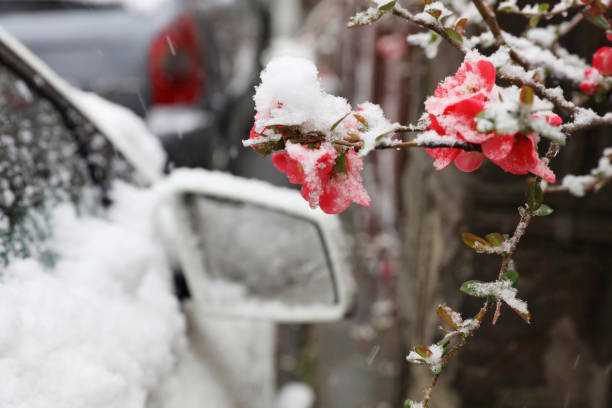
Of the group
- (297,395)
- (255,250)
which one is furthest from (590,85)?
(297,395)

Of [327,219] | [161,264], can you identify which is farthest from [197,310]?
[327,219]

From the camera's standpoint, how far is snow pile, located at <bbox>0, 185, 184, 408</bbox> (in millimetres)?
798

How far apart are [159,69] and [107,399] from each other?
2.88 meters

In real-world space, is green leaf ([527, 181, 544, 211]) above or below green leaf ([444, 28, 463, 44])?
below

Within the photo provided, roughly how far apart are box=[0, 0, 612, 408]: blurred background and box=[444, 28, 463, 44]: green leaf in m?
0.91

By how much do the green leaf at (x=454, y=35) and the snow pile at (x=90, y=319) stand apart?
0.81 meters

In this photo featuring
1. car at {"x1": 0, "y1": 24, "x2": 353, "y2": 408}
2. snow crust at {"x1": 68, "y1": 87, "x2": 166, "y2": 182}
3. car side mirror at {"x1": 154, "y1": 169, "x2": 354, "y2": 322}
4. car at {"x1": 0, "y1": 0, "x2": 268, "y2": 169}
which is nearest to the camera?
car at {"x1": 0, "y1": 24, "x2": 353, "y2": 408}

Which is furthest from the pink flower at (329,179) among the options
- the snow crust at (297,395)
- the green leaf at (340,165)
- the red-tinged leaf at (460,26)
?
the snow crust at (297,395)

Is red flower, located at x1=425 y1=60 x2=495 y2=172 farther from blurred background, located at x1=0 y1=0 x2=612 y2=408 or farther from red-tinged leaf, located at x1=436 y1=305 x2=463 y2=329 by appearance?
blurred background, located at x1=0 y1=0 x2=612 y2=408

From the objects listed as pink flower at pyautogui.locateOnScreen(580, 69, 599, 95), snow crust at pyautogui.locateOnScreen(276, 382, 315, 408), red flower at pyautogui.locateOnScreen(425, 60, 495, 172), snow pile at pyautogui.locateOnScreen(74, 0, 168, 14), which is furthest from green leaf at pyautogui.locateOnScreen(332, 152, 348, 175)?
snow pile at pyautogui.locateOnScreen(74, 0, 168, 14)

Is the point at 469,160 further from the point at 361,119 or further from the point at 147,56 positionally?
the point at 147,56

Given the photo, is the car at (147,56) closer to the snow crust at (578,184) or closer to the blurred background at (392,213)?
the blurred background at (392,213)

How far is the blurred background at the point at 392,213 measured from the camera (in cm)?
181

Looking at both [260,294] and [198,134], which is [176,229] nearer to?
[260,294]
